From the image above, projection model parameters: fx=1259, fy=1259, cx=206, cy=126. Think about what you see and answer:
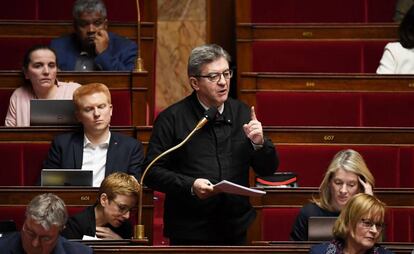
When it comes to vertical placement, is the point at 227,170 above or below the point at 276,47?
below

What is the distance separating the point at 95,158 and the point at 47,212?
37 centimetres

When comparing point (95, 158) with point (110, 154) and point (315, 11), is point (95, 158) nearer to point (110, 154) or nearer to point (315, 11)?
point (110, 154)

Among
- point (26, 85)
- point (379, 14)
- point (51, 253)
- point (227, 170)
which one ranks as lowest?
point (51, 253)

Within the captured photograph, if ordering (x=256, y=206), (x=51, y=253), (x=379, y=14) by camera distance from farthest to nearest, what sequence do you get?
(x=379, y=14) → (x=256, y=206) → (x=51, y=253)

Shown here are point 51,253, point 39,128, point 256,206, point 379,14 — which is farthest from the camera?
point 379,14

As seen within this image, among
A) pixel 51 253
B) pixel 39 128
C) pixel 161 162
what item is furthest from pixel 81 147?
pixel 51 253

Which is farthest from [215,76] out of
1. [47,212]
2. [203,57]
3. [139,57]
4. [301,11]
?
[301,11]

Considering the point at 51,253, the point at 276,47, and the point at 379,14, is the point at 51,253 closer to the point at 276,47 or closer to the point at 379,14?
the point at 276,47

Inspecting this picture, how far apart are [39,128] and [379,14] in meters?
0.91

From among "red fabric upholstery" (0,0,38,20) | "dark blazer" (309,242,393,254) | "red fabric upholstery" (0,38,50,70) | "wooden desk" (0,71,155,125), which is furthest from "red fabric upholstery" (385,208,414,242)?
"red fabric upholstery" (0,0,38,20)

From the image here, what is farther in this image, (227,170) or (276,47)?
(276,47)

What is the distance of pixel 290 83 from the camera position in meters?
2.21

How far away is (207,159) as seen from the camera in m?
1.75

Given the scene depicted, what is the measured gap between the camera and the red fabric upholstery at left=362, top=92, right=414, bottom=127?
7.22 feet
